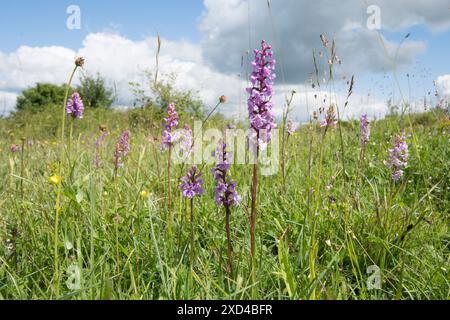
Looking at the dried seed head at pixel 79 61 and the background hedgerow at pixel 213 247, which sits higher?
the dried seed head at pixel 79 61

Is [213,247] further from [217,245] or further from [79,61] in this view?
[79,61]

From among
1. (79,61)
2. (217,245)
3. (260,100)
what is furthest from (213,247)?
(79,61)

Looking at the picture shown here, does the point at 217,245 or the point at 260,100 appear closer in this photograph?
the point at 260,100

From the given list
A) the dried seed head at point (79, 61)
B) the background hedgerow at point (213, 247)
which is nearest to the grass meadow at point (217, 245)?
the background hedgerow at point (213, 247)

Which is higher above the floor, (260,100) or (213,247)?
(260,100)

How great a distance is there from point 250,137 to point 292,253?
0.92 meters

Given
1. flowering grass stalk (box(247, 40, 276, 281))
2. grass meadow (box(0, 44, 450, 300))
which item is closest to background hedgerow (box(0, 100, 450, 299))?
grass meadow (box(0, 44, 450, 300))

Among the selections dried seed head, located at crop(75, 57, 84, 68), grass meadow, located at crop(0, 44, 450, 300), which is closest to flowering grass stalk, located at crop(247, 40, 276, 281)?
grass meadow, located at crop(0, 44, 450, 300)

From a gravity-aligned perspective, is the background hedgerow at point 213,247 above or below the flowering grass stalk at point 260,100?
below

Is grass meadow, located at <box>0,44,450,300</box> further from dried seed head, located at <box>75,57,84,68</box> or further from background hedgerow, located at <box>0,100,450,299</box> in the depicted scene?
dried seed head, located at <box>75,57,84,68</box>

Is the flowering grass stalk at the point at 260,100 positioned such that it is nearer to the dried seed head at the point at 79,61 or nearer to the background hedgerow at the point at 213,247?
the background hedgerow at the point at 213,247

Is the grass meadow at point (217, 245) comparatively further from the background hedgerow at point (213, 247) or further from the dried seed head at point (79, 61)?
the dried seed head at point (79, 61)

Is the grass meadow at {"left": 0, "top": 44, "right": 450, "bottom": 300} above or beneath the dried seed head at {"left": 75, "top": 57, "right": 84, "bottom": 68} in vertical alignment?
beneath
